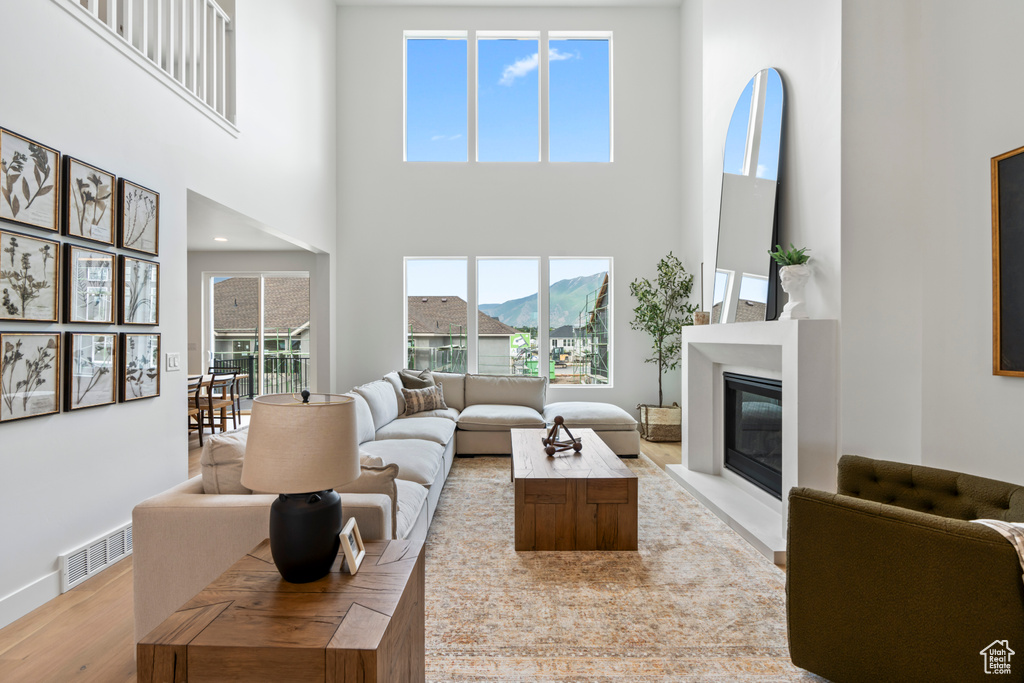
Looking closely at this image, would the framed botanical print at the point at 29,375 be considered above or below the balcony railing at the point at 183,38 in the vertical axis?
below

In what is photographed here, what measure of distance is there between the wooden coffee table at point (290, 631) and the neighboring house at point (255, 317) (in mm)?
6394

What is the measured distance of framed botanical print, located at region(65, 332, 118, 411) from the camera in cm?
255

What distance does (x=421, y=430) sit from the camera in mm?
4391

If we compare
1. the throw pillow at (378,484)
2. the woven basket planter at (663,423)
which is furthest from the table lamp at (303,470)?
the woven basket planter at (663,423)

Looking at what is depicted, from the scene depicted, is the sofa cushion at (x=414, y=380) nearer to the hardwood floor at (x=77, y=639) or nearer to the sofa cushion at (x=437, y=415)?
the sofa cushion at (x=437, y=415)

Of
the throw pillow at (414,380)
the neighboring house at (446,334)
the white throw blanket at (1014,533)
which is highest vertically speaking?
the neighboring house at (446,334)

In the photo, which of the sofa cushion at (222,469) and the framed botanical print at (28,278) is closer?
the sofa cushion at (222,469)

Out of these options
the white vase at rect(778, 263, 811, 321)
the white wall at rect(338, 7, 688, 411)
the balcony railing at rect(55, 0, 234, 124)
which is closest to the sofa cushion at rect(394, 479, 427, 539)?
the white vase at rect(778, 263, 811, 321)

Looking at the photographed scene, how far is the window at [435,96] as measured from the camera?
262 inches

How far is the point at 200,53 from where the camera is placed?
371 centimetres

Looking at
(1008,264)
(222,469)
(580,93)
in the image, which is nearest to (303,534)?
(222,469)

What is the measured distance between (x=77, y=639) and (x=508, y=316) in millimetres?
5186

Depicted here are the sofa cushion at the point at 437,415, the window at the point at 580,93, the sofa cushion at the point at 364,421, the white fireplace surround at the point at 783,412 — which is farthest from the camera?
the window at the point at 580,93

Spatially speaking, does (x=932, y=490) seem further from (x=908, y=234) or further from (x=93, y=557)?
(x=93, y=557)
